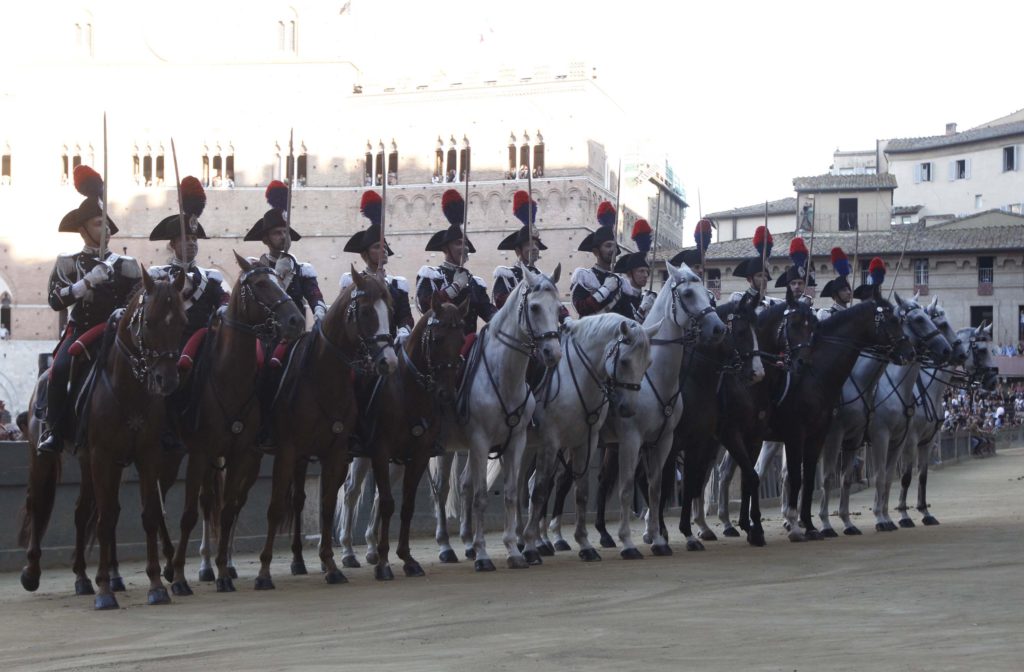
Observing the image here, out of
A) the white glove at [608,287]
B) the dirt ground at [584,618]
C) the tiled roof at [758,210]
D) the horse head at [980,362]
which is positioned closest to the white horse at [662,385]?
the dirt ground at [584,618]

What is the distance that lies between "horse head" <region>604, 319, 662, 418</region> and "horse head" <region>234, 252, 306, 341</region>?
3.13m

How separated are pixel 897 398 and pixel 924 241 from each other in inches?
2088

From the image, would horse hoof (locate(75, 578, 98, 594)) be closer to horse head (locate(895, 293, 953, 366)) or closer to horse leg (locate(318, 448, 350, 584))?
horse leg (locate(318, 448, 350, 584))

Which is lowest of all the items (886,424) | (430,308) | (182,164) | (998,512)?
(998,512)

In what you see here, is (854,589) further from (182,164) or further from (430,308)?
(182,164)

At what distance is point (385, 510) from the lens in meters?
10.8

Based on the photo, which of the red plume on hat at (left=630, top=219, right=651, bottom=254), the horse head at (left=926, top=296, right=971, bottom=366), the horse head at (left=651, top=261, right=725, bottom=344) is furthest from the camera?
the horse head at (left=926, top=296, right=971, bottom=366)

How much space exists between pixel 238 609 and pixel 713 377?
5478mm

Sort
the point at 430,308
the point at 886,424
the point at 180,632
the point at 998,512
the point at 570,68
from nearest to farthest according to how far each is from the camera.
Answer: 1. the point at 180,632
2. the point at 430,308
3. the point at 886,424
4. the point at 998,512
5. the point at 570,68

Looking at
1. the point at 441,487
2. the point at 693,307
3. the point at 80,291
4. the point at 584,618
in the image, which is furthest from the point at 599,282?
the point at 584,618

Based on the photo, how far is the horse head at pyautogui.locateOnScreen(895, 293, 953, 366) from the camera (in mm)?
15375

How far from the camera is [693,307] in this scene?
12.4m

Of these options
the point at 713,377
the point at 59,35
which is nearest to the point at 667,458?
the point at 713,377

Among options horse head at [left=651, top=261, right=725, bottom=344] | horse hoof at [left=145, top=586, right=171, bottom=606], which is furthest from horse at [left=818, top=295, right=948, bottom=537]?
horse hoof at [left=145, top=586, right=171, bottom=606]
